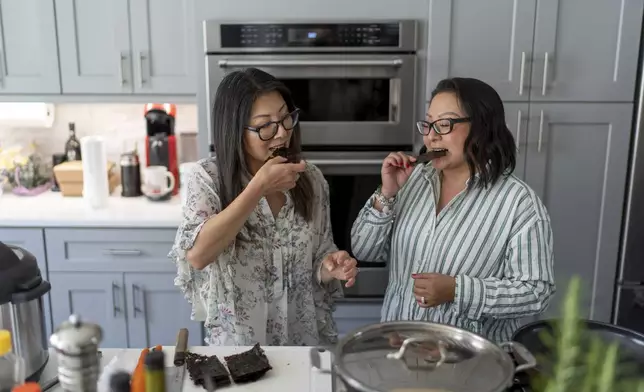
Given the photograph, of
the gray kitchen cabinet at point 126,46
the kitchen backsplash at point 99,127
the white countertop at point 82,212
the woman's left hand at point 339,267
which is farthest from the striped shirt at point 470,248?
the kitchen backsplash at point 99,127

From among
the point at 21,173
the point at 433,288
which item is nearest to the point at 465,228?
the point at 433,288

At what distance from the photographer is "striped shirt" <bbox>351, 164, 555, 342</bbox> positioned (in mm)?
1451

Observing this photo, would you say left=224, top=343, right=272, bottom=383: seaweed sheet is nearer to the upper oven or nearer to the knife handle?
the knife handle

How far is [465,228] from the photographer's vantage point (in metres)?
1.54

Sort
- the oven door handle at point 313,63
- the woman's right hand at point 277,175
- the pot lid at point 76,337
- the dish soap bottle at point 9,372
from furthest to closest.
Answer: the oven door handle at point 313,63 < the woman's right hand at point 277,175 < the dish soap bottle at point 9,372 < the pot lid at point 76,337

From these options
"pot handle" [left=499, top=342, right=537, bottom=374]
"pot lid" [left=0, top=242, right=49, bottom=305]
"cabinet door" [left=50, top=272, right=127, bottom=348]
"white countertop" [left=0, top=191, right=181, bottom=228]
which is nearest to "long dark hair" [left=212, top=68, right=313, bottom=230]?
"pot lid" [left=0, top=242, right=49, bottom=305]

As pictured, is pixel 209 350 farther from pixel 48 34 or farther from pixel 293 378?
pixel 48 34

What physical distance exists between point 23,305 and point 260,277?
0.55 metres

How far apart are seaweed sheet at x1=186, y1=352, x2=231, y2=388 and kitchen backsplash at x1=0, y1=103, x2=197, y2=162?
1.75 meters

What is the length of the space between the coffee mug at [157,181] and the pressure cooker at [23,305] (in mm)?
1409

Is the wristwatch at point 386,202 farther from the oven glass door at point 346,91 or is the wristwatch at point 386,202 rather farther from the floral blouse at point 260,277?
the oven glass door at point 346,91

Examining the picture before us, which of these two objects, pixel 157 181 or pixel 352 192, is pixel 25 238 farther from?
pixel 352 192

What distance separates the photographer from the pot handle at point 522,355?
3.08 ft

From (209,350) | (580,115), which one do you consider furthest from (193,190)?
(580,115)
